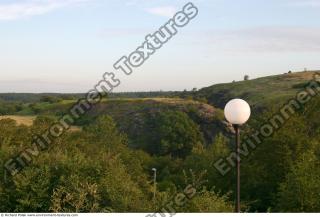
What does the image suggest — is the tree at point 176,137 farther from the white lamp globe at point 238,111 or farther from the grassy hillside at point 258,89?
the white lamp globe at point 238,111

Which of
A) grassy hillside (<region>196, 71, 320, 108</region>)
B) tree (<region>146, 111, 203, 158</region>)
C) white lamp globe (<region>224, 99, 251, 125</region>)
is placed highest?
grassy hillside (<region>196, 71, 320, 108</region>)

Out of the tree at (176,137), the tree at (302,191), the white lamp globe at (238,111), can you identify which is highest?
the white lamp globe at (238,111)

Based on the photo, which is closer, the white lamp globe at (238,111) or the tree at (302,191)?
the white lamp globe at (238,111)

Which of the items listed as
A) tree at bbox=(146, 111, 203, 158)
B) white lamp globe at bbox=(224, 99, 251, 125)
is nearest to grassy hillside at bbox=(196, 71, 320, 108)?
tree at bbox=(146, 111, 203, 158)

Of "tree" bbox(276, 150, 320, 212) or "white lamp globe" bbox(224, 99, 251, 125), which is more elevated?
"white lamp globe" bbox(224, 99, 251, 125)

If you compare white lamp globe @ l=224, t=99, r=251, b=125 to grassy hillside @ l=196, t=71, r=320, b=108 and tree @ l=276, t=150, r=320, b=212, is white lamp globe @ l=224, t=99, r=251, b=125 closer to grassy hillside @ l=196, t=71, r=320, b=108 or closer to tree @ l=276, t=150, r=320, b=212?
tree @ l=276, t=150, r=320, b=212

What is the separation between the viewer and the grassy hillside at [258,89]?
405 ft

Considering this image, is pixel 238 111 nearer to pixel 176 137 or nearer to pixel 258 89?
pixel 176 137

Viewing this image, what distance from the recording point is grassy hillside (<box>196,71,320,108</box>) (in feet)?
405

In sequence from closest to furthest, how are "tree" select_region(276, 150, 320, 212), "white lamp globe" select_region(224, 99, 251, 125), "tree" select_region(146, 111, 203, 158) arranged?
"white lamp globe" select_region(224, 99, 251, 125) < "tree" select_region(276, 150, 320, 212) < "tree" select_region(146, 111, 203, 158)

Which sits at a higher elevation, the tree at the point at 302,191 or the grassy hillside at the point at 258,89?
the grassy hillside at the point at 258,89

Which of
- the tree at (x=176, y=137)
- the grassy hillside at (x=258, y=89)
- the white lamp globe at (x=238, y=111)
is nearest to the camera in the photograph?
the white lamp globe at (x=238, y=111)

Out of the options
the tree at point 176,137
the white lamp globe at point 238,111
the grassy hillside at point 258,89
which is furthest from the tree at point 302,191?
the grassy hillside at point 258,89

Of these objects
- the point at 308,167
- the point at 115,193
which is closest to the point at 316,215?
the point at 308,167
